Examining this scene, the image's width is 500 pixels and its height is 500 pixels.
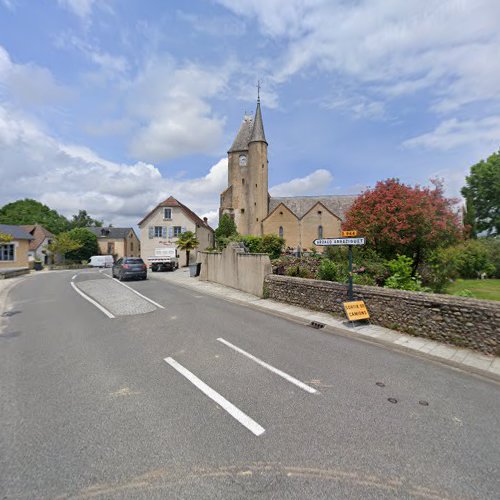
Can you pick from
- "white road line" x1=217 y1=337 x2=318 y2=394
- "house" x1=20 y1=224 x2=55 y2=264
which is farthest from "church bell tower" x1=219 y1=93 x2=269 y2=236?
"white road line" x1=217 y1=337 x2=318 y2=394

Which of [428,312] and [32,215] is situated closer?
[428,312]

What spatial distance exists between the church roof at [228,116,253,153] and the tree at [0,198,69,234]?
156 feet

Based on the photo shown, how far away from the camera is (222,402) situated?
3699mm

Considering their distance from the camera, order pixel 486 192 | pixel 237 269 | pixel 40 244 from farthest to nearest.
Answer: pixel 40 244, pixel 486 192, pixel 237 269

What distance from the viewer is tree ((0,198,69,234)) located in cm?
5731

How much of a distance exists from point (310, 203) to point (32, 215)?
204 feet

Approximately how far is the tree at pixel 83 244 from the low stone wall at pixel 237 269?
112 feet

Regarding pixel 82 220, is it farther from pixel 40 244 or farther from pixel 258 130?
pixel 258 130

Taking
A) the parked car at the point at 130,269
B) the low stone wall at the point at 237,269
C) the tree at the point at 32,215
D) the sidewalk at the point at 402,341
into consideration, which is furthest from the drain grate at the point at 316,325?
the tree at the point at 32,215

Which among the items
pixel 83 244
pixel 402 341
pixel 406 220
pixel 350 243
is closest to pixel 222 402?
pixel 402 341

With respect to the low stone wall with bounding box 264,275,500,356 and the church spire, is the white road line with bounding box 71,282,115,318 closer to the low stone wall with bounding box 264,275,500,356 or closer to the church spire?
the low stone wall with bounding box 264,275,500,356

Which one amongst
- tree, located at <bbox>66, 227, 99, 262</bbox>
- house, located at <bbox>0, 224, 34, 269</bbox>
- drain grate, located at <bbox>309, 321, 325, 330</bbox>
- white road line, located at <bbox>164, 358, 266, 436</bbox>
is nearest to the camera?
white road line, located at <bbox>164, 358, 266, 436</bbox>

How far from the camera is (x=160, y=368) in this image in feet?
15.6

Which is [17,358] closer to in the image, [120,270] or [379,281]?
[379,281]
